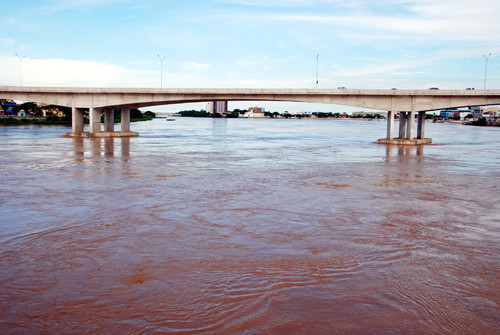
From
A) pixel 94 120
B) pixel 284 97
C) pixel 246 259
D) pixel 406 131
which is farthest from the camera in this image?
pixel 94 120

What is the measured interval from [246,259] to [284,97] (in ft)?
124

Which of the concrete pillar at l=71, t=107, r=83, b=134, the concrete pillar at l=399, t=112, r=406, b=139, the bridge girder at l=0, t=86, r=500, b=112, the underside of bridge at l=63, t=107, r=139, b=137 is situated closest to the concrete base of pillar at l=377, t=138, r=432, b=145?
the concrete pillar at l=399, t=112, r=406, b=139

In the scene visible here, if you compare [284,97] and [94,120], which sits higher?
[284,97]

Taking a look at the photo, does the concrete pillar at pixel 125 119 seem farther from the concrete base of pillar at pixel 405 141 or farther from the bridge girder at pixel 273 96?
the concrete base of pillar at pixel 405 141

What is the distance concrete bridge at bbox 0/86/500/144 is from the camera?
42812 millimetres

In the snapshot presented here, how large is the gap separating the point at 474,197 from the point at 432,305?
10.2m

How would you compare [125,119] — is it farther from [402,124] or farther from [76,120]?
[402,124]

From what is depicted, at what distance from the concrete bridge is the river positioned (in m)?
27.9

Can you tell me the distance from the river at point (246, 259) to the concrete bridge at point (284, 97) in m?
27.9

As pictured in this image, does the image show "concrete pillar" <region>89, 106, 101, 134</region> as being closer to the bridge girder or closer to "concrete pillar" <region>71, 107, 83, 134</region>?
the bridge girder

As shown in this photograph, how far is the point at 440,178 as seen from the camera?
66.9ft

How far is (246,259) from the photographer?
8320 millimetres

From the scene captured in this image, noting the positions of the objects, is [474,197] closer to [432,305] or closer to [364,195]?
[364,195]

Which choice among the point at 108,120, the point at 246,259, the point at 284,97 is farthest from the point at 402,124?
the point at 246,259
